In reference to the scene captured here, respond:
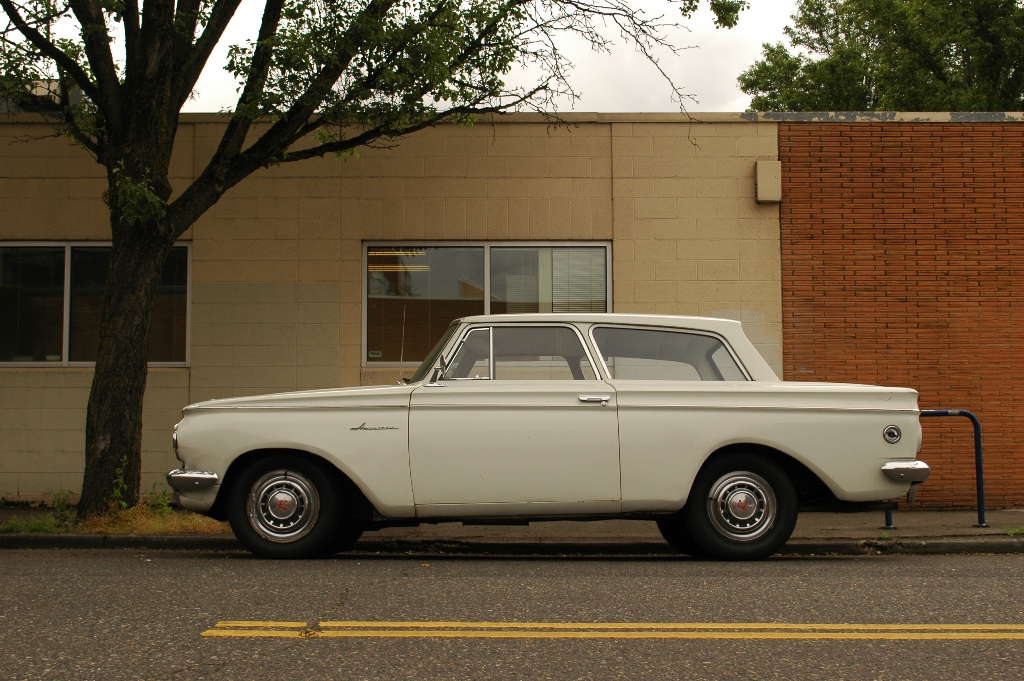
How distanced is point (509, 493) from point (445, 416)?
2.24ft

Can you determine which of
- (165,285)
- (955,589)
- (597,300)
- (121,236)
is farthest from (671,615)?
(165,285)

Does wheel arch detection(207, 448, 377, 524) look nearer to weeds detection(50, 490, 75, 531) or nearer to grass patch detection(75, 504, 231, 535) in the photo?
grass patch detection(75, 504, 231, 535)

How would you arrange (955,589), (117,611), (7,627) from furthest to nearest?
(955,589), (117,611), (7,627)

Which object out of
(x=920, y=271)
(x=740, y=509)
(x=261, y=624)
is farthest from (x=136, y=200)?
(x=920, y=271)

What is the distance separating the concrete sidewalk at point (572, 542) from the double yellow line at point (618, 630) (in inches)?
129

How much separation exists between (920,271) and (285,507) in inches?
325

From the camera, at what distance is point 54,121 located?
1284 cm

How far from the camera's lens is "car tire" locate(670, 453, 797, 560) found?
24.1ft

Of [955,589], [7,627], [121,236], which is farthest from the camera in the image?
[121,236]

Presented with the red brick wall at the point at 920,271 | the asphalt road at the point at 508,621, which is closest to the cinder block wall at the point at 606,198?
the red brick wall at the point at 920,271

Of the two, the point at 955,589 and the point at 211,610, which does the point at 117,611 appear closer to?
the point at 211,610

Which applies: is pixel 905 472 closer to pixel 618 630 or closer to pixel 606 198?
pixel 618 630

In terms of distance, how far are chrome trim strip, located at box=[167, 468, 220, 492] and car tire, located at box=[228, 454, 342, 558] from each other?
0.17 m

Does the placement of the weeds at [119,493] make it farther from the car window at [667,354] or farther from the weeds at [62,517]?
the car window at [667,354]
